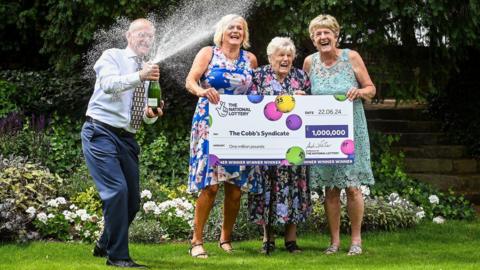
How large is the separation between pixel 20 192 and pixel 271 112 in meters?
2.47

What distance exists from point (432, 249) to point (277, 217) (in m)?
1.36

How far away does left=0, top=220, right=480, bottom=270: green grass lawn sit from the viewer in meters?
6.02

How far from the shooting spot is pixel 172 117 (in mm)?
9781

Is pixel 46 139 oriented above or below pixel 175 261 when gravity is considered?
above

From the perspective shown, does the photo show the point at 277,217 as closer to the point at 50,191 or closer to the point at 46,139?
the point at 50,191

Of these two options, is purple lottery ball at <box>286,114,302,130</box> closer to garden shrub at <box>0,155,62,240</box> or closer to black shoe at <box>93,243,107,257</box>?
black shoe at <box>93,243,107,257</box>

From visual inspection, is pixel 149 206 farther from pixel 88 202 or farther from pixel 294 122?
pixel 294 122

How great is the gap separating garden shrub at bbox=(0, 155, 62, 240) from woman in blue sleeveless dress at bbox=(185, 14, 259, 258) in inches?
60.8

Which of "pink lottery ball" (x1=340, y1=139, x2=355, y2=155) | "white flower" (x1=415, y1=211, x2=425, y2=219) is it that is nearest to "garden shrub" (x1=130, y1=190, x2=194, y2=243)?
"pink lottery ball" (x1=340, y1=139, x2=355, y2=155)

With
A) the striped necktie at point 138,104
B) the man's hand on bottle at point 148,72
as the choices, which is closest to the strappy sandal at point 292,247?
the striped necktie at point 138,104

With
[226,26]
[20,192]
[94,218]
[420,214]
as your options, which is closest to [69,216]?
[94,218]

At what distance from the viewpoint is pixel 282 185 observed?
21.8 ft

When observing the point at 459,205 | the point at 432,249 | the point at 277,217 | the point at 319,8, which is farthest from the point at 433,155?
the point at 277,217

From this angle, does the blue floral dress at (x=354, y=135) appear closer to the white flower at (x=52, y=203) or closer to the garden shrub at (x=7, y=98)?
the white flower at (x=52, y=203)
